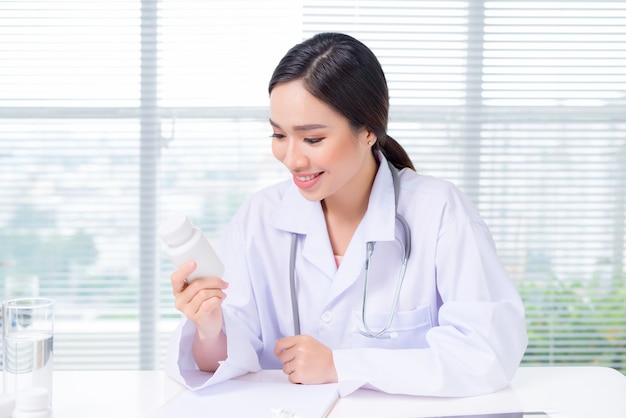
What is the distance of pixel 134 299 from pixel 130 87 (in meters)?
0.86

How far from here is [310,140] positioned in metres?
1.50

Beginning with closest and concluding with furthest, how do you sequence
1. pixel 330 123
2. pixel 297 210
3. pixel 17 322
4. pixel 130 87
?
pixel 17 322 → pixel 330 123 → pixel 297 210 → pixel 130 87

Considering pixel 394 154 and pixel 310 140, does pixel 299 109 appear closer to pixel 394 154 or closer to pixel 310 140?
pixel 310 140

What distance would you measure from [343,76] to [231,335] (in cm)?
59

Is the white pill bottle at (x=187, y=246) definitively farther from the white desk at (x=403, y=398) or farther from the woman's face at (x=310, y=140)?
the woman's face at (x=310, y=140)

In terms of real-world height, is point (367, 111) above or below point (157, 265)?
above

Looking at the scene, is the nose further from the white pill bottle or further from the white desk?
the white desk

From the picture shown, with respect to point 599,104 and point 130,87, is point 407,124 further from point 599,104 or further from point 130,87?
point 130,87

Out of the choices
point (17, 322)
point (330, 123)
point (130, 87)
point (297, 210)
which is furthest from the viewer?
point (130, 87)

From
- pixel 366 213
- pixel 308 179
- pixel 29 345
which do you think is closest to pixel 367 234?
pixel 366 213

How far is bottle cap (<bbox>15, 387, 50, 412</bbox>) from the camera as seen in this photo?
3.69ft

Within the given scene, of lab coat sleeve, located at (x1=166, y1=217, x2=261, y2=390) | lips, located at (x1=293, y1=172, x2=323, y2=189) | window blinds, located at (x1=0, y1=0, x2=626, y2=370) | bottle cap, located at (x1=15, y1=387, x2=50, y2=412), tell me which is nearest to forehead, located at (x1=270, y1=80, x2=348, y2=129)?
lips, located at (x1=293, y1=172, x2=323, y2=189)

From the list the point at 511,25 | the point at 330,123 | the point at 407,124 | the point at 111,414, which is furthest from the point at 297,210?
the point at 511,25

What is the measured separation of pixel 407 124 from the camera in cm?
295
